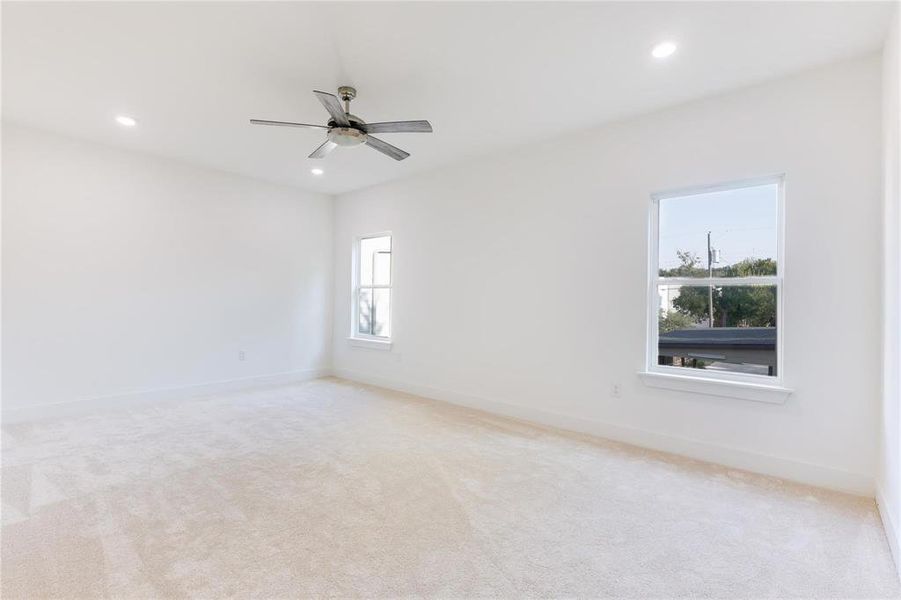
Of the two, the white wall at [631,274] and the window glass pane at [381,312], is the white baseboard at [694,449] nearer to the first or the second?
the white wall at [631,274]

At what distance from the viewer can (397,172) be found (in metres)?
5.29

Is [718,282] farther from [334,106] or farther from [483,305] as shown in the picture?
[334,106]

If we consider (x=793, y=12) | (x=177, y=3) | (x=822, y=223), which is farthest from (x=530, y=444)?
(x=177, y=3)

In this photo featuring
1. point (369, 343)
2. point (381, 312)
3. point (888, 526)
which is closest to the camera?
point (888, 526)

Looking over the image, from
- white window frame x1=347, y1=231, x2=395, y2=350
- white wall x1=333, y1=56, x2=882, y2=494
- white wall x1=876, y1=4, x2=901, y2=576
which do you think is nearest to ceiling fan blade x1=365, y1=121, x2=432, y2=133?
white wall x1=333, y1=56, x2=882, y2=494

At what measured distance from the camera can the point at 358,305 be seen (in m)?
6.40

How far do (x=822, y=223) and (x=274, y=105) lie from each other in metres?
4.06

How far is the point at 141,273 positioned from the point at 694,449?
567 cm

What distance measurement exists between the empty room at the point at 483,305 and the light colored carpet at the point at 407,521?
0.02 metres

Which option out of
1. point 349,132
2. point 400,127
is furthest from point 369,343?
point 400,127

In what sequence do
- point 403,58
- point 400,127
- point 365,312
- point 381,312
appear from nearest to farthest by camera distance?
point 403,58 → point 400,127 → point 381,312 → point 365,312

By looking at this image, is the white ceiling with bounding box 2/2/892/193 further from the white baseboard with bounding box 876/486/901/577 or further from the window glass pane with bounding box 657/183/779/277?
the white baseboard with bounding box 876/486/901/577

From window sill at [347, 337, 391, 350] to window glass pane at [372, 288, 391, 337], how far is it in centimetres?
17

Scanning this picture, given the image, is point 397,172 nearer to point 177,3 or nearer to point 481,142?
point 481,142
